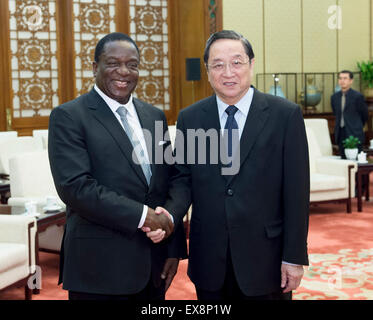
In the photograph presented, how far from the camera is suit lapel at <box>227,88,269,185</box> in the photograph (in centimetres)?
199

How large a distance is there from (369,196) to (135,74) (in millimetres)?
6402

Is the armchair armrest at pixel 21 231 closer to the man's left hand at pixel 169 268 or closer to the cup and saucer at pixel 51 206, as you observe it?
the cup and saucer at pixel 51 206

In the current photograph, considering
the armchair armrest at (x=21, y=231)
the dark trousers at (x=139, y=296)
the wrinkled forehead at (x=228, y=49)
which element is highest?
the wrinkled forehead at (x=228, y=49)

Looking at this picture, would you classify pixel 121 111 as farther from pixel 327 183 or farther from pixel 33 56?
pixel 33 56

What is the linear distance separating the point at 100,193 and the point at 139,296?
435 mm

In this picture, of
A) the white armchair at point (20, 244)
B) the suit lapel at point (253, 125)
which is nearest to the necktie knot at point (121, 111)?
the suit lapel at point (253, 125)

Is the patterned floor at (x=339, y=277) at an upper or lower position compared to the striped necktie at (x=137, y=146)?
lower

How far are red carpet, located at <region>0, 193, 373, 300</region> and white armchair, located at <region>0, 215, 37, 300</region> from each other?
303 millimetres

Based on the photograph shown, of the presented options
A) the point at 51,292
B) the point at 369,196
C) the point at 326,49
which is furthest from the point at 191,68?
the point at 51,292

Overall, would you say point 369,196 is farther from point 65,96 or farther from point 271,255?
point 271,255

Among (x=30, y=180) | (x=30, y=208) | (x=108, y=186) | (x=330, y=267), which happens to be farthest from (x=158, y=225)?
(x=30, y=180)

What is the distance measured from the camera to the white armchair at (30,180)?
497cm

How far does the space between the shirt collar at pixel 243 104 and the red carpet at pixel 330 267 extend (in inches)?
81.6
